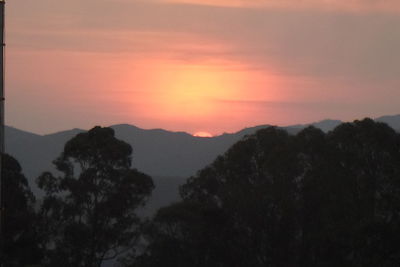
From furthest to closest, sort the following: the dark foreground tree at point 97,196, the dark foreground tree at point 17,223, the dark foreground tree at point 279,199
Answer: the dark foreground tree at point 97,196
the dark foreground tree at point 279,199
the dark foreground tree at point 17,223

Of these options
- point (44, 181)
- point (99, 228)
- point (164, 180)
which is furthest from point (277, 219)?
point (164, 180)

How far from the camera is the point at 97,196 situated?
55.7 m

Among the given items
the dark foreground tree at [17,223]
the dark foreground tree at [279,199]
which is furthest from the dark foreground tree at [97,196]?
the dark foreground tree at [279,199]

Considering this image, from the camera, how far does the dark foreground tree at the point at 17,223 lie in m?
50.9

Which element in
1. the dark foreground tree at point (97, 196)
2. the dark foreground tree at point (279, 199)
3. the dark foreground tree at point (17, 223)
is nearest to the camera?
the dark foreground tree at point (17, 223)

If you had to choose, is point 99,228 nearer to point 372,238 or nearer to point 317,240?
point 317,240

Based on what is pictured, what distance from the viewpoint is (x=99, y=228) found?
54.9 m

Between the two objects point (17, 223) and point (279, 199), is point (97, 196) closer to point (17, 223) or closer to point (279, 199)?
point (17, 223)

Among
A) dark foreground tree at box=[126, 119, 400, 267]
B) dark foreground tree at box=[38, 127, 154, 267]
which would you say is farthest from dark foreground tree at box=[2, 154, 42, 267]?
dark foreground tree at box=[126, 119, 400, 267]

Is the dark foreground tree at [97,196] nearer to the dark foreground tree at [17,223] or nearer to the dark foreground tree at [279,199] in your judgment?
the dark foreground tree at [17,223]

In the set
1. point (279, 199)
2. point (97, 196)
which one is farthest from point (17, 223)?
point (279, 199)

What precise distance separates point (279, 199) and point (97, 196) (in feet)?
38.2

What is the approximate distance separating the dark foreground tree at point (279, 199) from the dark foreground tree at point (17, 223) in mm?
6545

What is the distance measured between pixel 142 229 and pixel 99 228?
273cm
